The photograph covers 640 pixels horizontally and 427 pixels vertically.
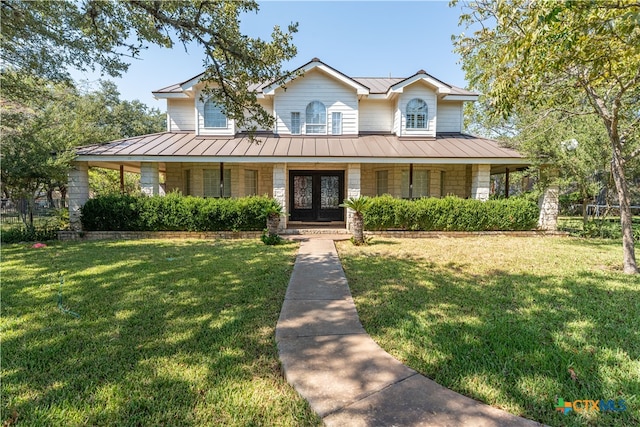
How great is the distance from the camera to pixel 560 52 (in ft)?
16.2

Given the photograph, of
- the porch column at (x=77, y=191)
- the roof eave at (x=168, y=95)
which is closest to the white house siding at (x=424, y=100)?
the roof eave at (x=168, y=95)

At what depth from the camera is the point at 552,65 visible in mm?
5113

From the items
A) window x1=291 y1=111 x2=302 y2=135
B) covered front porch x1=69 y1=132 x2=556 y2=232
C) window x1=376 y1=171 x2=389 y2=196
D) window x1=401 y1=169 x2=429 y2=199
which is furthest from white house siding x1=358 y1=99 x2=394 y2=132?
window x1=291 y1=111 x2=302 y2=135

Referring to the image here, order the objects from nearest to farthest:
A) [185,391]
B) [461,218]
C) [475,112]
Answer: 1. [185,391]
2. [461,218]
3. [475,112]

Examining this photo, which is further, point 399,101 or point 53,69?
point 399,101

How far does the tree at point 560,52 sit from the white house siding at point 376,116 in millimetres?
6639

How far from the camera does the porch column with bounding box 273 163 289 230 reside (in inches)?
467

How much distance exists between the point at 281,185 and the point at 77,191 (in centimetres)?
769

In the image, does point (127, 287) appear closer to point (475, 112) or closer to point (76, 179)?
point (76, 179)

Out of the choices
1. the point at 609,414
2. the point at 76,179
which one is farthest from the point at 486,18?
the point at 76,179

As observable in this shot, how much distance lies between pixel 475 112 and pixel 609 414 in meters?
25.6

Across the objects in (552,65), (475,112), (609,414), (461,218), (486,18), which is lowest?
(609,414)

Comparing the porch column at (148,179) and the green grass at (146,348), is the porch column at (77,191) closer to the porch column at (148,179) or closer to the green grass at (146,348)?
the porch column at (148,179)

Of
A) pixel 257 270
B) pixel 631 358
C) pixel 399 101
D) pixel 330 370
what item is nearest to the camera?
pixel 330 370
